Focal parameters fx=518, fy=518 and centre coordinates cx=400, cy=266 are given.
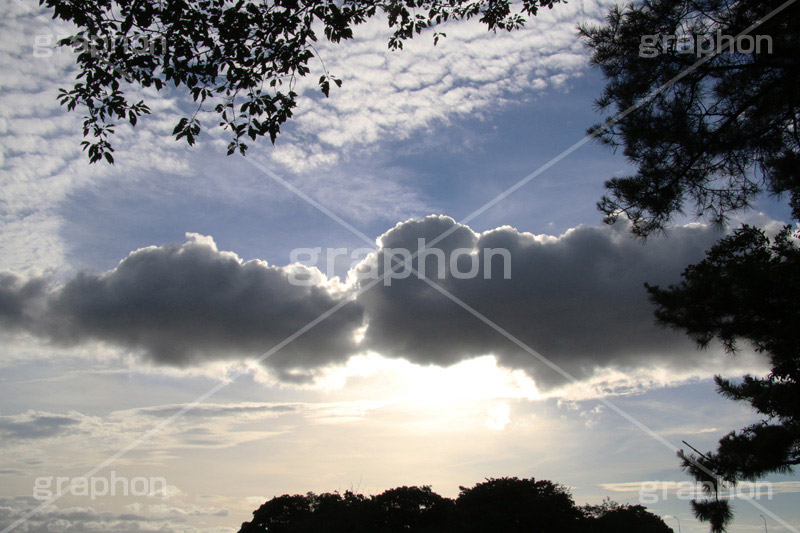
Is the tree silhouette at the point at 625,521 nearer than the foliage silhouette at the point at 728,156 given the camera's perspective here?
No

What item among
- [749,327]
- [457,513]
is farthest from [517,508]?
[749,327]

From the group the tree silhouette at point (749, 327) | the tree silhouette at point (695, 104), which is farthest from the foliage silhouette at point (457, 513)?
the tree silhouette at point (695, 104)

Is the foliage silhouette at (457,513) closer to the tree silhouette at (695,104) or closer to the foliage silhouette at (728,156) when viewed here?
the foliage silhouette at (728,156)

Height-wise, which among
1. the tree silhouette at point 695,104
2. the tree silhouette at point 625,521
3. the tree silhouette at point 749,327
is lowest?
the tree silhouette at point 625,521

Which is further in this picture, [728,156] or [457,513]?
[457,513]

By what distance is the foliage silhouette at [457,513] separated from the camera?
125 ft

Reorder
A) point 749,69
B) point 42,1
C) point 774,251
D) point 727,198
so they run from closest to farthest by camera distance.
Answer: point 42,1 → point 749,69 → point 727,198 → point 774,251

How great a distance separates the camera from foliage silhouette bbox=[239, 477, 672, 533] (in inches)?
1503

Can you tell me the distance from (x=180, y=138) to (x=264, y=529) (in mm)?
45791

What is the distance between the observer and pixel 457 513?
39.6 meters

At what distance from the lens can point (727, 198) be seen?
9.46 metres

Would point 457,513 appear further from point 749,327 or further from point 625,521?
point 749,327

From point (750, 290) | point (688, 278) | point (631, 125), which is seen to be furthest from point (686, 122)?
point (688, 278)

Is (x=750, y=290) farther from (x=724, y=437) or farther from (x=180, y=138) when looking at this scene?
(x=180, y=138)
